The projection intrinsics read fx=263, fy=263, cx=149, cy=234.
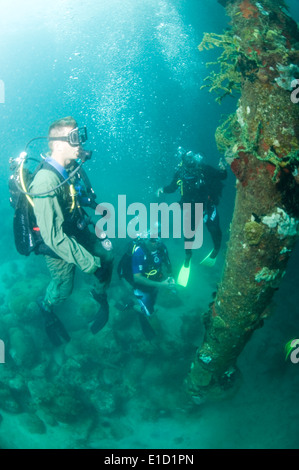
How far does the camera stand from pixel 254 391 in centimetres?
639

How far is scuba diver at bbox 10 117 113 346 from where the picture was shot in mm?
3062

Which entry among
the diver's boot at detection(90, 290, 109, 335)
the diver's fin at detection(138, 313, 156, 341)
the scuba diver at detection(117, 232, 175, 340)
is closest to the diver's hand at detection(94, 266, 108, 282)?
the diver's boot at detection(90, 290, 109, 335)

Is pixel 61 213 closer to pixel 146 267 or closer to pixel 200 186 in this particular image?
pixel 146 267

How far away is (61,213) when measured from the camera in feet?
10.5

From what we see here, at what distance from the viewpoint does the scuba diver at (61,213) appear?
3.06 meters

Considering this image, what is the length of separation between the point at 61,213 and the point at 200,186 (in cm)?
425

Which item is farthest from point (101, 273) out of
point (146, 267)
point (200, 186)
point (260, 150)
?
point (200, 186)

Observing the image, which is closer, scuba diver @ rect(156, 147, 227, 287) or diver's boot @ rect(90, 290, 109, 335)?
diver's boot @ rect(90, 290, 109, 335)

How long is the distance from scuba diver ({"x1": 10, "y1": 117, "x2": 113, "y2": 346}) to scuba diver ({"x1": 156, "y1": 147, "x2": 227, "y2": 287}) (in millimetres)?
2717

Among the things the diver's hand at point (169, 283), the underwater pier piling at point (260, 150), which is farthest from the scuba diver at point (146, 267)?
the underwater pier piling at point (260, 150)

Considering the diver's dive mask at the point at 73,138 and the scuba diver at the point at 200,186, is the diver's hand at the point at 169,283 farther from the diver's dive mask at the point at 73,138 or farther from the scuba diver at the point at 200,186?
the diver's dive mask at the point at 73,138

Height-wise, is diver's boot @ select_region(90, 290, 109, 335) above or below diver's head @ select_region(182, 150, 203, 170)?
below

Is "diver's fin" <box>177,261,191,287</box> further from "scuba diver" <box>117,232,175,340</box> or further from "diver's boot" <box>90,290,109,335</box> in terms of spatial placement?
"diver's boot" <box>90,290,109,335</box>

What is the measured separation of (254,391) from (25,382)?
6655 millimetres
